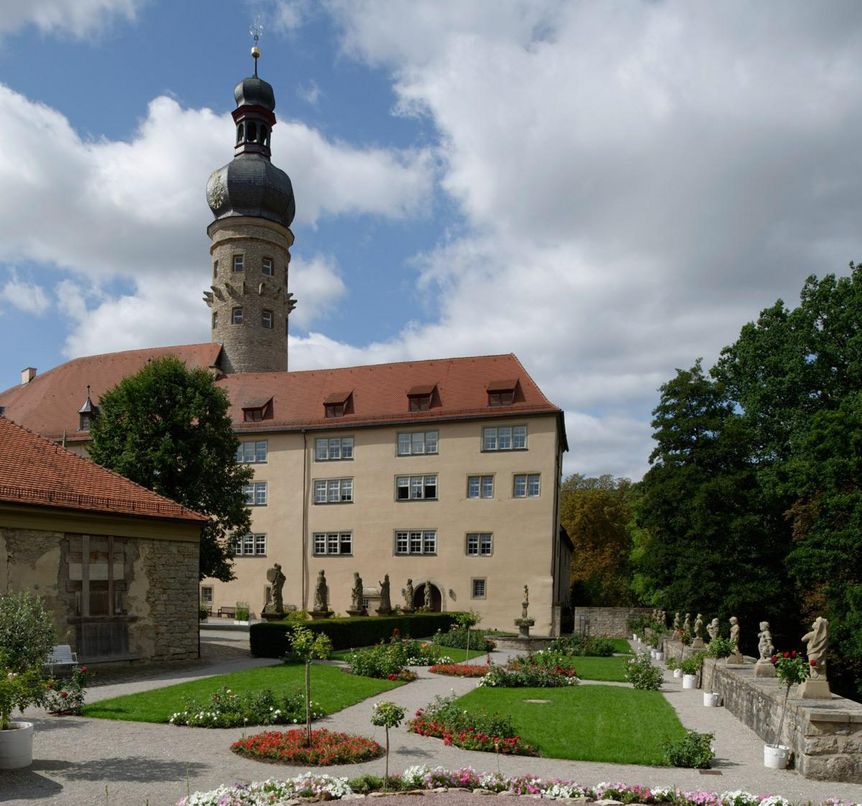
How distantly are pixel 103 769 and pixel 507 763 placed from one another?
16.7 feet

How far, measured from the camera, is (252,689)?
1645 centimetres

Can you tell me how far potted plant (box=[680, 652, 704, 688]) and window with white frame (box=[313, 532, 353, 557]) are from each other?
24072 mm

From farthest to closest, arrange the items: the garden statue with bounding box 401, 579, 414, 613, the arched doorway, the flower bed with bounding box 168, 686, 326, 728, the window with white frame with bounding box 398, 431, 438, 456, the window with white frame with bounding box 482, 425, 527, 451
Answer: the window with white frame with bounding box 398, 431, 438, 456
the arched doorway
the window with white frame with bounding box 482, 425, 527, 451
the garden statue with bounding box 401, 579, 414, 613
the flower bed with bounding box 168, 686, 326, 728

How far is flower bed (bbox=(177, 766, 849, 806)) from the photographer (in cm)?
878

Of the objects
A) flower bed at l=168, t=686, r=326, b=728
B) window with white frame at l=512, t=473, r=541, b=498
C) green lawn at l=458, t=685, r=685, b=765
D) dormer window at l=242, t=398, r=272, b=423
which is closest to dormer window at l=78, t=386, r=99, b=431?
dormer window at l=242, t=398, r=272, b=423

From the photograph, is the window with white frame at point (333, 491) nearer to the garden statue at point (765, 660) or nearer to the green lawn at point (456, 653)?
the green lawn at point (456, 653)

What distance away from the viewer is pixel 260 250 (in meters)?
55.0

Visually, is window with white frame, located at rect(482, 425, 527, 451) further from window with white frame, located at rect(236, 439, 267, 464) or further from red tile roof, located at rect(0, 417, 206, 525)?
red tile roof, located at rect(0, 417, 206, 525)

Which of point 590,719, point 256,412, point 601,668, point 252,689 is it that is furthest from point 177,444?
point 590,719

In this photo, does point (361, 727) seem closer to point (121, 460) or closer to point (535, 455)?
point (121, 460)

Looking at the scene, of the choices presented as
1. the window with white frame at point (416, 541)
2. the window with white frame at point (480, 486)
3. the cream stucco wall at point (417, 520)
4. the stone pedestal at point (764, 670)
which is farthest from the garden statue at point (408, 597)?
the stone pedestal at point (764, 670)

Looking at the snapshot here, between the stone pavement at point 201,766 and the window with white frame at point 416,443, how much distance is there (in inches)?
1076

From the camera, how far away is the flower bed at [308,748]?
35.4 ft

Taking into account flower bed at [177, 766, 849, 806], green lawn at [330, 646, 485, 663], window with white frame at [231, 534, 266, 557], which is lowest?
green lawn at [330, 646, 485, 663]
